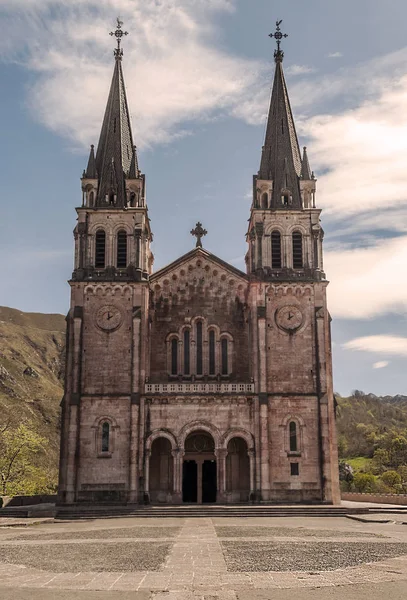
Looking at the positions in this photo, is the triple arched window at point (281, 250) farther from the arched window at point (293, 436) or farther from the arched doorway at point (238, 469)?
the arched doorway at point (238, 469)

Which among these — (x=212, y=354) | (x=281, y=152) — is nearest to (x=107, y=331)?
(x=212, y=354)

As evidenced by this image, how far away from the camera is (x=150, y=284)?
4962 centimetres

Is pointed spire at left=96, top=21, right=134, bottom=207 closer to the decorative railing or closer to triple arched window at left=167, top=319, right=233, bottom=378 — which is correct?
triple arched window at left=167, top=319, right=233, bottom=378

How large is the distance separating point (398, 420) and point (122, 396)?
112 m

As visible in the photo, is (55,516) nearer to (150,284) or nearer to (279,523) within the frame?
(279,523)

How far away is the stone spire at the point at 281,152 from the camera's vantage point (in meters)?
51.7

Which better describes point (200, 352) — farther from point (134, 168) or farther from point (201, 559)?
point (201, 559)

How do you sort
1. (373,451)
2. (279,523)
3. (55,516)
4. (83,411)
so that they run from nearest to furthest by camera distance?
(279,523) < (55,516) < (83,411) < (373,451)

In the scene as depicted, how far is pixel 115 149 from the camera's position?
173ft

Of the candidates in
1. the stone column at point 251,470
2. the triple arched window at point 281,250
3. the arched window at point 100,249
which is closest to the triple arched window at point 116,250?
the arched window at point 100,249

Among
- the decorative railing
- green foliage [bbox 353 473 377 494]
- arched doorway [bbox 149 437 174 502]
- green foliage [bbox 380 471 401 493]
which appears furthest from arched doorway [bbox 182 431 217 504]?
green foliage [bbox 380 471 401 493]

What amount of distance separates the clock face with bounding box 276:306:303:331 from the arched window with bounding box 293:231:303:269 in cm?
345

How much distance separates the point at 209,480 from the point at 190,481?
1271 millimetres

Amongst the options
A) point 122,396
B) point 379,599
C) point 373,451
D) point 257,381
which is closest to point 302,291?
point 257,381
